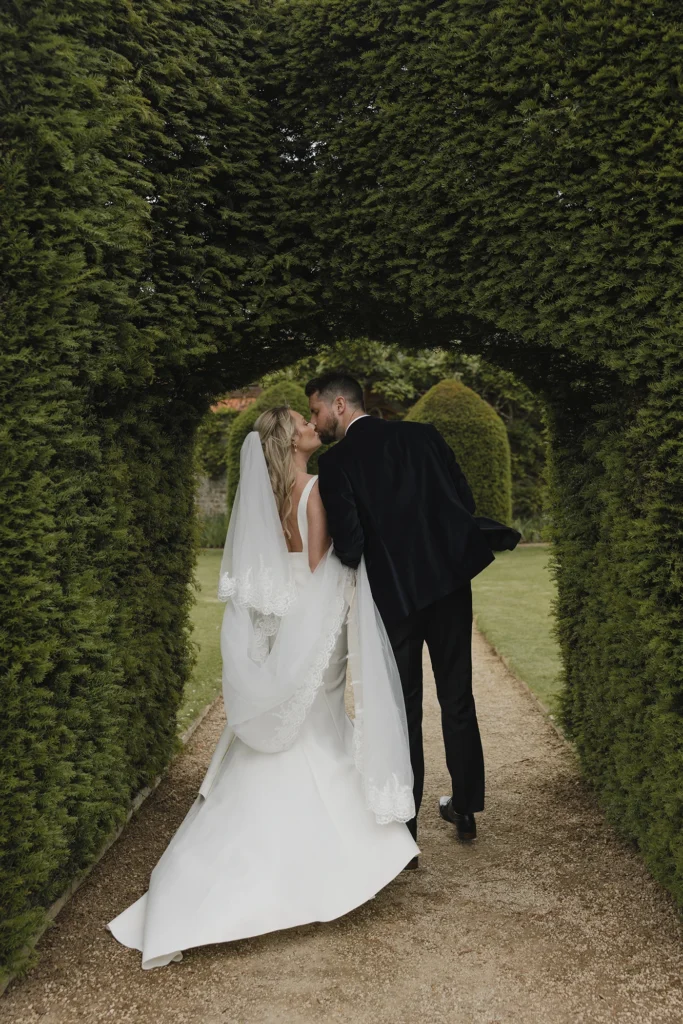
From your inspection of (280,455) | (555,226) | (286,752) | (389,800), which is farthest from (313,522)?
(555,226)

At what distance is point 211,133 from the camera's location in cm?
404

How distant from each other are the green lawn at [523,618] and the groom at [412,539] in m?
1.10

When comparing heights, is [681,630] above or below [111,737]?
above

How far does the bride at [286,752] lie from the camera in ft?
10.9

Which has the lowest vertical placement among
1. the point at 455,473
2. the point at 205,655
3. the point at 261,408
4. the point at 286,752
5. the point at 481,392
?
the point at 205,655

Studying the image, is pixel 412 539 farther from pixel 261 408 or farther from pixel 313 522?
pixel 261 408

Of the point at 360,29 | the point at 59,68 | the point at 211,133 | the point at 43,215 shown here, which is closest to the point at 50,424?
the point at 43,215

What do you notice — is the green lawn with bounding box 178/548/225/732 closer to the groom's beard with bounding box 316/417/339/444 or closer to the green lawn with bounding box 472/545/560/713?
the groom's beard with bounding box 316/417/339/444

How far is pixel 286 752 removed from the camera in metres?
3.72

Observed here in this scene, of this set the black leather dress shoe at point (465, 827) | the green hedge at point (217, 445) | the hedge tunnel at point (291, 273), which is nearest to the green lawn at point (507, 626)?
the black leather dress shoe at point (465, 827)

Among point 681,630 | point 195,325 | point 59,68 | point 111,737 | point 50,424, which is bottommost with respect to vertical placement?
point 111,737

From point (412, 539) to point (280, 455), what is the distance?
30.3 inches

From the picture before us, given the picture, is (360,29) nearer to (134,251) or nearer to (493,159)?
(493,159)

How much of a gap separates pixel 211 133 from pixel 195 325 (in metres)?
0.94
